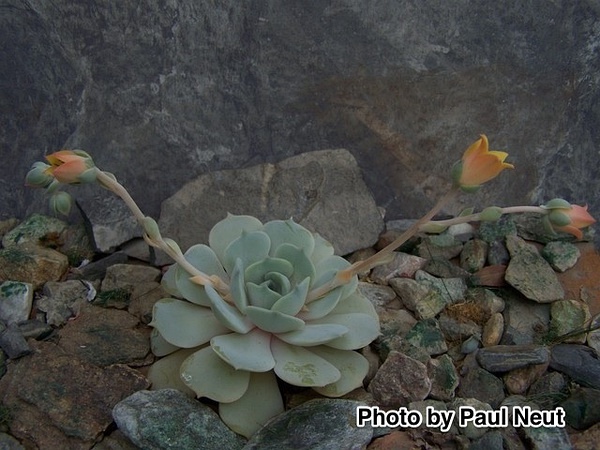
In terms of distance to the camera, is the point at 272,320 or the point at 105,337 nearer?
the point at 272,320

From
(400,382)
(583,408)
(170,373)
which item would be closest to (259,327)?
(170,373)

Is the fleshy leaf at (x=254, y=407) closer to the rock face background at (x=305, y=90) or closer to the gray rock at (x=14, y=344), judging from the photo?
the gray rock at (x=14, y=344)

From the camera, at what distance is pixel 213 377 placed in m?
1.80

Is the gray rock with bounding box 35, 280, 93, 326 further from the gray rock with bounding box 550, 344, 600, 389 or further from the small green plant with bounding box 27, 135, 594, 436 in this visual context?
the gray rock with bounding box 550, 344, 600, 389

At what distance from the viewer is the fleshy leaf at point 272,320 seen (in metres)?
1.78

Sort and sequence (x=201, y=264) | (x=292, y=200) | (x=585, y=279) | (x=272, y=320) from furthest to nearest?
(x=292, y=200)
(x=585, y=279)
(x=201, y=264)
(x=272, y=320)

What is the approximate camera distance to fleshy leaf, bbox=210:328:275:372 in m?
1.74

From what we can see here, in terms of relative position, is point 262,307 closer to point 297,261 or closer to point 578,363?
point 297,261

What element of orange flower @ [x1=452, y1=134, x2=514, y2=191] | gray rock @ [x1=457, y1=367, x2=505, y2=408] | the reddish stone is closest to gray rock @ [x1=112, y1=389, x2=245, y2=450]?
gray rock @ [x1=457, y1=367, x2=505, y2=408]

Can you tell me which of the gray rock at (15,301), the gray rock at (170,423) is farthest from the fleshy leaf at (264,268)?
the gray rock at (15,301)

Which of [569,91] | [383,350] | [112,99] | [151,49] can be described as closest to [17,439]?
[383,350]

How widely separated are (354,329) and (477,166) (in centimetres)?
53

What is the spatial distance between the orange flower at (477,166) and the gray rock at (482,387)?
524 millimetres

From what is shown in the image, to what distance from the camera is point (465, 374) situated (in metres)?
1.96
